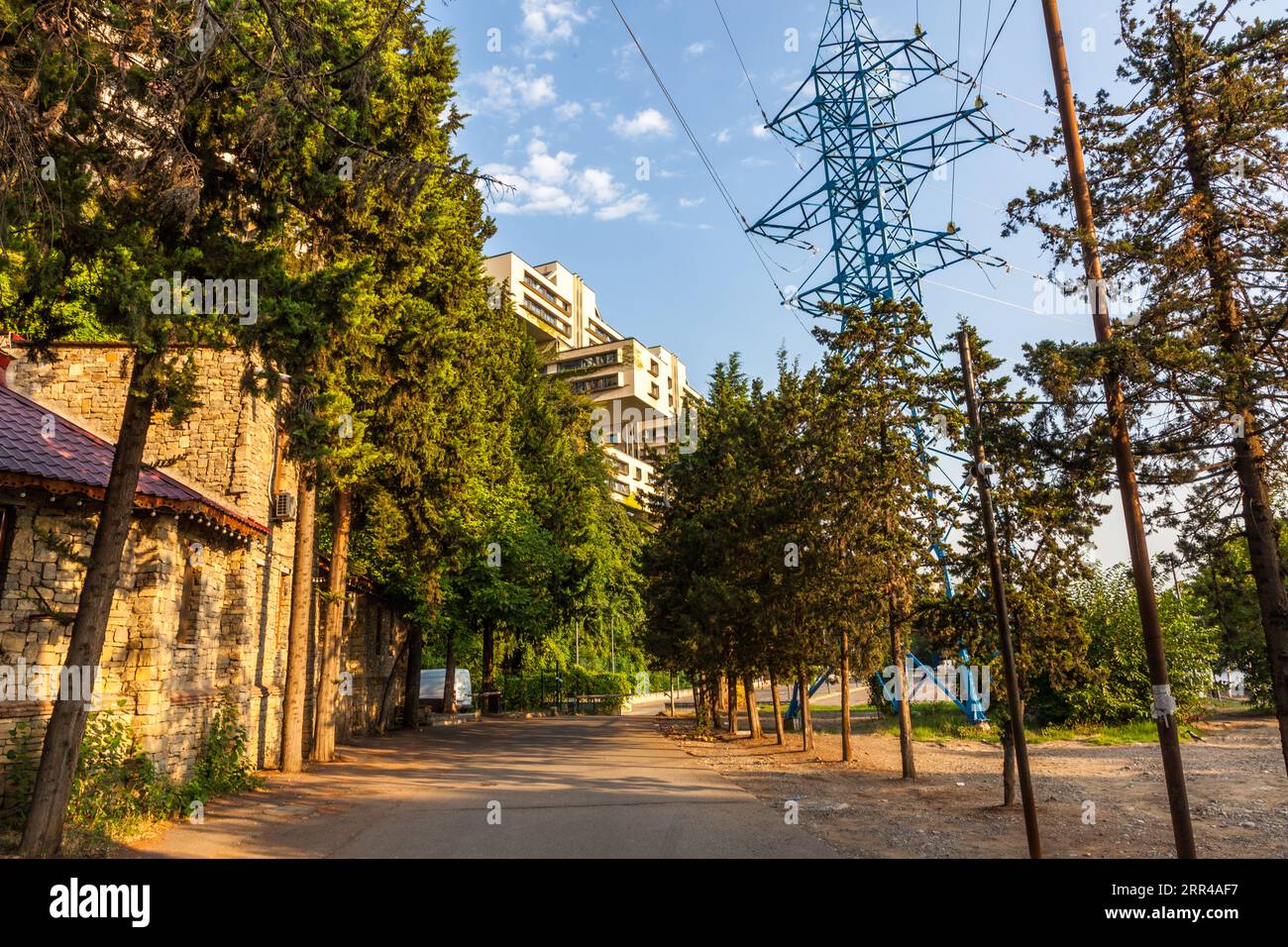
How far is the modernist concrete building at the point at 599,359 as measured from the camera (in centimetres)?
8631

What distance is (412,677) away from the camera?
31.7m

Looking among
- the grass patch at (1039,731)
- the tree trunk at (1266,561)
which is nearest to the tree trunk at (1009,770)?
the tree trunk at (1266,561)

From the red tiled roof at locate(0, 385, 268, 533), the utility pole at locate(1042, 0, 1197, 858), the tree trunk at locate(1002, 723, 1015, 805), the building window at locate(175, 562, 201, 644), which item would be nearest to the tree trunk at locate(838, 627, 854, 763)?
the tree trunk at locate(1002, 723, 1015, 805)

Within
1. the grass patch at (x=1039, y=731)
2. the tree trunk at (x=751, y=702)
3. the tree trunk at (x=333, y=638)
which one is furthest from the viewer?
the grass patch at (x=1039, y=731)

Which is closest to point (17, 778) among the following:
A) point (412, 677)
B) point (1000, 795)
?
point (1000, 795)

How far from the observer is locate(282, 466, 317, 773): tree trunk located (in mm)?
16797

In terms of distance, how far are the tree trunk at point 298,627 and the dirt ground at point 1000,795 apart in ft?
31.0

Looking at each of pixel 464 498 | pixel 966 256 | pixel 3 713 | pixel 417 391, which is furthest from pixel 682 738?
pixel 3 713

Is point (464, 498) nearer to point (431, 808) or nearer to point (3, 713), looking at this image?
point (431, 808)

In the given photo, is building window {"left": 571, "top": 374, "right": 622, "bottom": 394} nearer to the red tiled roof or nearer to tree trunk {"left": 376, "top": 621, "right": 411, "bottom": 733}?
tree trunk {"left": 376, "top": 621, "right": 411, "bottom": 733}

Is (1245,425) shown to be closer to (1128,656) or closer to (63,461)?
(63,461)

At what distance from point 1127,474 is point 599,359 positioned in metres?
87.0

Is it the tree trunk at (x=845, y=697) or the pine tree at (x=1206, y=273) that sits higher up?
the pine tree at (x=1206, y=273)

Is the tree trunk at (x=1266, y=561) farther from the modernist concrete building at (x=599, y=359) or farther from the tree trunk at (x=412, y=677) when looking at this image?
the modernist concrete building at (x=599, y=359)
